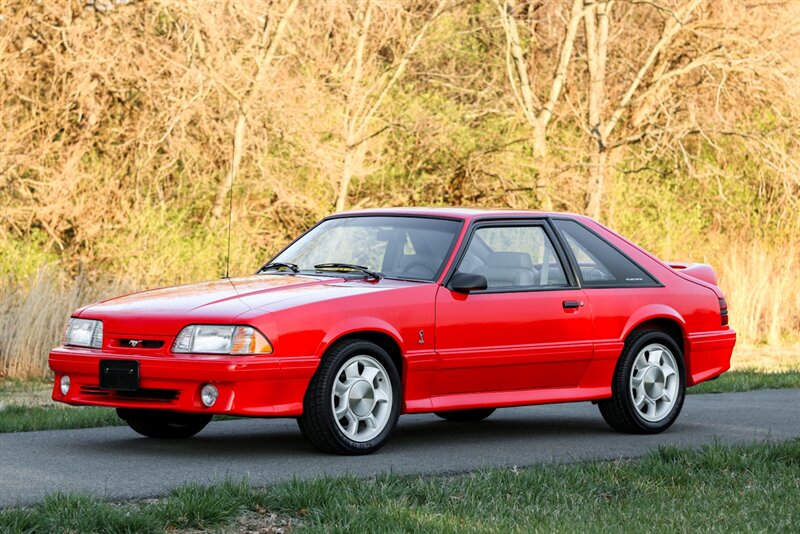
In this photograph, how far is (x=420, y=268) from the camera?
9.44m

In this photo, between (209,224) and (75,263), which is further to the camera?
(209,224)

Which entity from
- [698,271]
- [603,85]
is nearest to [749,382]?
[698,271]

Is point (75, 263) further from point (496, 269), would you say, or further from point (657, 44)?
point (496, 269)

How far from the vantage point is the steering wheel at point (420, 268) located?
9367 mm

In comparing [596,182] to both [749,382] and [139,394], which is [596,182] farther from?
[139,394]

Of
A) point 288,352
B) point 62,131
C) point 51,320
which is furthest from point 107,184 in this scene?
point 288,352

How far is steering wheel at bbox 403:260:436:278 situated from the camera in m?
9.37

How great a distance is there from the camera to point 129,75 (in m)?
21.7

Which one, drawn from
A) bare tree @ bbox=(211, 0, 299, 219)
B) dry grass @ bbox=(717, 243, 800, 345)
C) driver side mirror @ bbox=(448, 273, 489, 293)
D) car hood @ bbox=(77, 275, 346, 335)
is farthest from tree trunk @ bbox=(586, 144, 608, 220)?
car hood @ bbox=(77, 275, 346, 335)

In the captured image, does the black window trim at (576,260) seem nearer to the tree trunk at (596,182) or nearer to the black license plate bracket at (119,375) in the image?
the black license plate bracket at (119,375)

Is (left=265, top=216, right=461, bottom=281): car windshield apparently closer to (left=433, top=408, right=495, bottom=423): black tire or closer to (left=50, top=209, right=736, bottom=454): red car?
(left=50, top=209, right=736, bottom=454): red car

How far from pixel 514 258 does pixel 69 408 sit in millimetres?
4147

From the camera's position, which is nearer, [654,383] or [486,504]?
[486,504]

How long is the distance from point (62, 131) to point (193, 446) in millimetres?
14734
